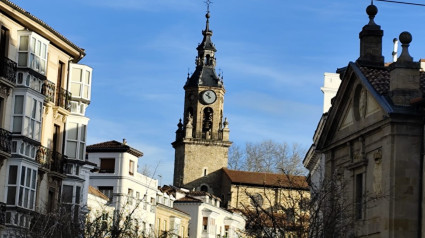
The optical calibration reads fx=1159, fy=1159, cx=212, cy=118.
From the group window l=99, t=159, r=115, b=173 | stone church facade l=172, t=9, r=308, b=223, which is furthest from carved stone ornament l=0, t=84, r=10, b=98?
stone church facade l=172, t=9, r=308, b=223

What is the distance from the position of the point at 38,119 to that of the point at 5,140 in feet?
7.98

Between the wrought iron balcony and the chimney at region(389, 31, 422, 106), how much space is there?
59.0 feet

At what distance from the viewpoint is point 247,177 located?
151 metres

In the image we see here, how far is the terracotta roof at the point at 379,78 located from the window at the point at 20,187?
47.9ft

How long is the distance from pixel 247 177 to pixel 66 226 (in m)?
113

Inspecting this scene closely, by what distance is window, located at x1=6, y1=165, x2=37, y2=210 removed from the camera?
150ft

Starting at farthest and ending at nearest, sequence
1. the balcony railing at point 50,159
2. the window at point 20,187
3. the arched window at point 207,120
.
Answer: the arched window at point 207,120, the balcony railing at point 50,159, the window at point 20,187

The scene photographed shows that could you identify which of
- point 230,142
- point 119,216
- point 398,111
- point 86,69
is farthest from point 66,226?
point 230,142

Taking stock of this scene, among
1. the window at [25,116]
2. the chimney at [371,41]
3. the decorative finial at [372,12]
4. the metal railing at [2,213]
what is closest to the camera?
the chimney at [371,41]

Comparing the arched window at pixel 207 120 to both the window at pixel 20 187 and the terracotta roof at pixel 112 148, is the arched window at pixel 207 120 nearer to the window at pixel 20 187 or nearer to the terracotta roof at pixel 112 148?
the terracotta roof at pixel 112 148

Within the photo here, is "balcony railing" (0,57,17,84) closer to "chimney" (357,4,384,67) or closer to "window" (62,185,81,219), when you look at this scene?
"window" (62,185,81,219)

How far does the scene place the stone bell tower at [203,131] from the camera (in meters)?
162

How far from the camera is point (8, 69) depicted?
4594 cm

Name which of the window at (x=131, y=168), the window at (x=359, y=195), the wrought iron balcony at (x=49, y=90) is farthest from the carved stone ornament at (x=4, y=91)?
the window at (x=131, y=168)
